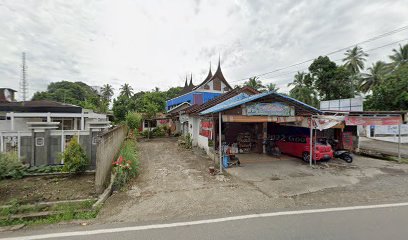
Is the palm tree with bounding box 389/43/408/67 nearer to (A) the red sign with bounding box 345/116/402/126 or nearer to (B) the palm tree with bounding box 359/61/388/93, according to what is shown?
(B) the palm tree with bounding box 359/61/388/93

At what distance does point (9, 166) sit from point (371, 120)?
1561cm

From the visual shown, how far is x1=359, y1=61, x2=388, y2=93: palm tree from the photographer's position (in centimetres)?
2708

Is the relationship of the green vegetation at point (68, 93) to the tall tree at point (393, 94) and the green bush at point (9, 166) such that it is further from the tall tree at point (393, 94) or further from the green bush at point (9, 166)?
the tall tree at point (393, 94)

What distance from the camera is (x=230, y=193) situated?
6012mm

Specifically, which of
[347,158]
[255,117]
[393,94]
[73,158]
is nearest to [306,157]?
[347,158]

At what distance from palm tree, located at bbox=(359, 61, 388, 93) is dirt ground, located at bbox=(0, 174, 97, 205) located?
3506cm

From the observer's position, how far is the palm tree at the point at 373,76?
27075mm

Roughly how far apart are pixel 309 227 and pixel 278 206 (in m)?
1.14

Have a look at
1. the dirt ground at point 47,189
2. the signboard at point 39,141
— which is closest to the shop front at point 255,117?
the dirt ground at point 47,189

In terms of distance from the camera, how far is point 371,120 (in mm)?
10438

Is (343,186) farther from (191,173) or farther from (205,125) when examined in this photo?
(205,125)

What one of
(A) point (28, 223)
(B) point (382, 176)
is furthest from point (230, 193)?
(B) point (382, 176)

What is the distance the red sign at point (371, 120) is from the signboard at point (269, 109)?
133 inches

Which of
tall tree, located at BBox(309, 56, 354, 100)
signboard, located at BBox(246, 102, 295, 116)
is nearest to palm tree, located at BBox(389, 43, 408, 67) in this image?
tall tree, located at BBox(309, 56, 354, 100)
